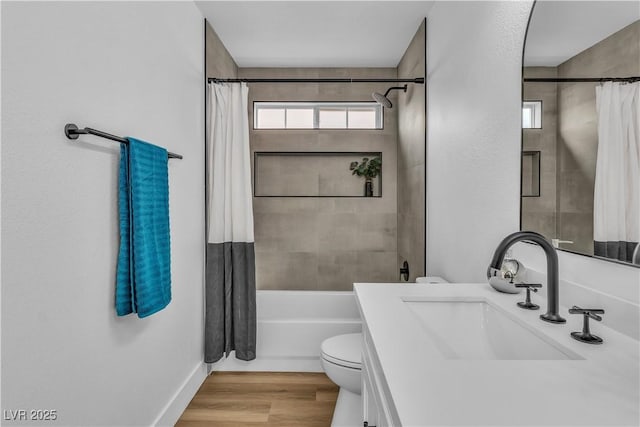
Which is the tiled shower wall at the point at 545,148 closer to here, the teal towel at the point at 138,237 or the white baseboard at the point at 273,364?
the teal towel at the point at 138,237

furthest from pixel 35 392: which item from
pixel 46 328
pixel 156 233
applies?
pixel 156 233

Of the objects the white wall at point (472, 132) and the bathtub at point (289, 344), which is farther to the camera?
the bathtub at point (289, 344)

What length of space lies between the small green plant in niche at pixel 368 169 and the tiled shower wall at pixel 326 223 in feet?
0.22

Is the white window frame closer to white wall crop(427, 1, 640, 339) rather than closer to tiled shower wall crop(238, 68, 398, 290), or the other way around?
white wall crop(427, 1, 640, 339)

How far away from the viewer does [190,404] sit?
7.26 ft

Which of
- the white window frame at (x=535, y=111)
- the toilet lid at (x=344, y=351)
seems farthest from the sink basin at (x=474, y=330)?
the toilet lid at (x=344, y=351)

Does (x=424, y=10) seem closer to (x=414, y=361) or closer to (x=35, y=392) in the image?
(x=414, y=361)

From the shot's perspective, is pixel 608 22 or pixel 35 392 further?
pixel 35 392

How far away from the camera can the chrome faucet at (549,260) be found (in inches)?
36.8

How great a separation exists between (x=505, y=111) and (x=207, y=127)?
1.92 meters

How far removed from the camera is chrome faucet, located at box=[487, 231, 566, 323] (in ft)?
3.07

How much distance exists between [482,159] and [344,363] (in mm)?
1210

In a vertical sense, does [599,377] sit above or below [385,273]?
above

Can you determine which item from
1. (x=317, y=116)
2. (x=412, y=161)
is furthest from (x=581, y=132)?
(x=317, y=116)
